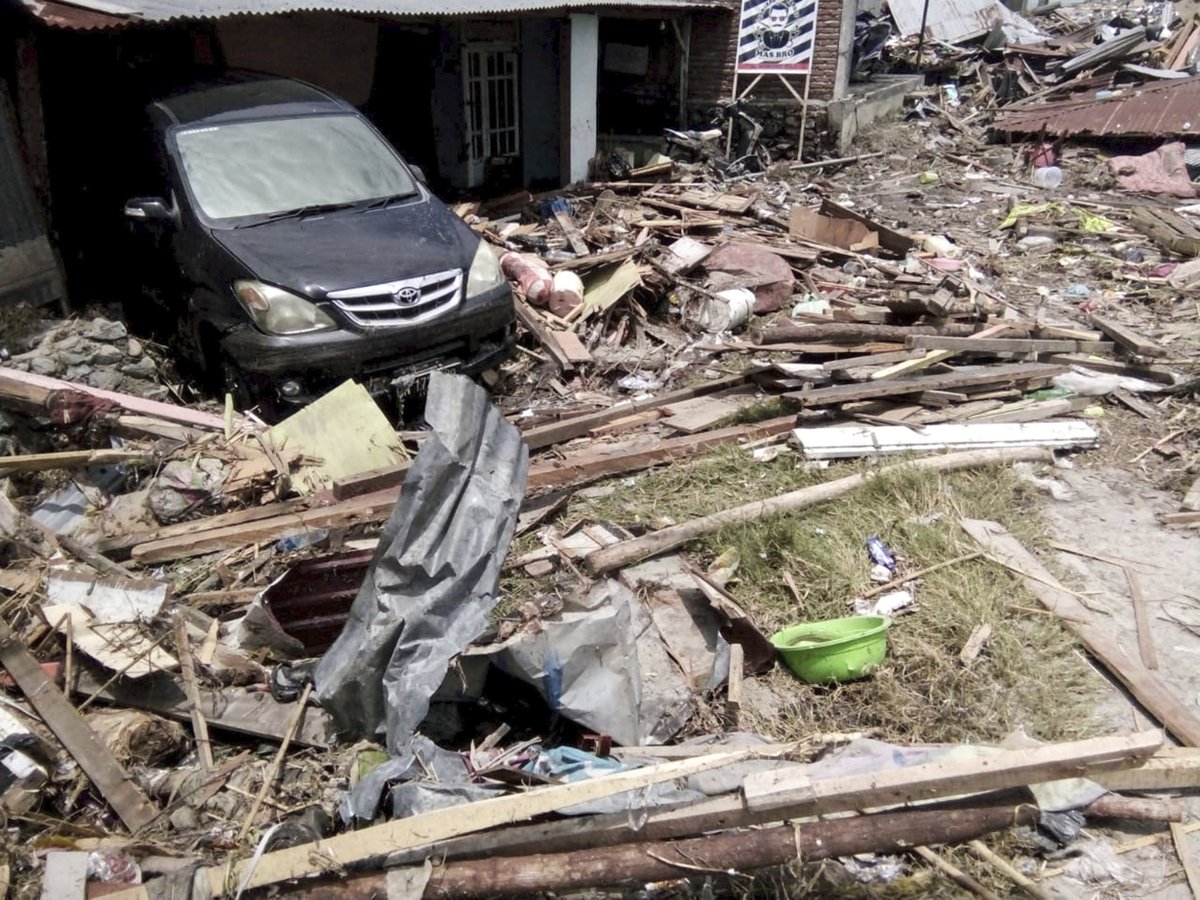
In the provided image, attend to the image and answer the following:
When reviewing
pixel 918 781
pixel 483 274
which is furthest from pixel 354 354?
pixel 918 781

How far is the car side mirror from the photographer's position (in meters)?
6.20

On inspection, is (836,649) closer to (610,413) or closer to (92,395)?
(610,413)

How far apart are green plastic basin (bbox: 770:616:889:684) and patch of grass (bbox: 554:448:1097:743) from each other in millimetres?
54

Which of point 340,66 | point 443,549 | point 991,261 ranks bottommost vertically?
point 991,261

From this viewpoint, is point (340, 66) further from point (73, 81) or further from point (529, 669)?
point (529, 669)

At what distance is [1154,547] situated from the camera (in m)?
5.05

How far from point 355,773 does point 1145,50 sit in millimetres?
21096

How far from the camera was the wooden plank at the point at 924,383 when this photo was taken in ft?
20.3

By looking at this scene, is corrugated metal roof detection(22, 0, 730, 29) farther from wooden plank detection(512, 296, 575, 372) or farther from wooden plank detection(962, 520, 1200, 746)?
wooden plank detection(962, 520, 1200, 746)

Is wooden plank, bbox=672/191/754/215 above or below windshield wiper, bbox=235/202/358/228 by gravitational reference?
below

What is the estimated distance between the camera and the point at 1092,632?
427 centimetres

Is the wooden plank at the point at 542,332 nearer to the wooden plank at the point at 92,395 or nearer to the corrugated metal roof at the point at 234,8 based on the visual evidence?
the wooden plank at the point at 92,395

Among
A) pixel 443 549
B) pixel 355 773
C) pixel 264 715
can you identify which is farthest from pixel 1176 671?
pixel 264 715

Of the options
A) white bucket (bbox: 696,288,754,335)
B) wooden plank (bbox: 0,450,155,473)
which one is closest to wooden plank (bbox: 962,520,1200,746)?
white bucket (bbox: 696,288,754,335)
